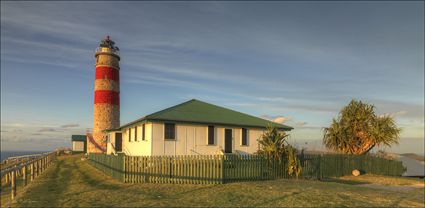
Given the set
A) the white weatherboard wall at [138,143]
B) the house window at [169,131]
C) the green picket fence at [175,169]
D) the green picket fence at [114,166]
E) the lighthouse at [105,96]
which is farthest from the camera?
the lighthouse at [105,96]

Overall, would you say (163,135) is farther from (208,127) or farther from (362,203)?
(362,203)

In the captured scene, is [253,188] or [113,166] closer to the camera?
[253,188]

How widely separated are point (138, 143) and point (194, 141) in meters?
4.51

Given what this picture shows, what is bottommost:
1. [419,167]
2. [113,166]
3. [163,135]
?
[419,167]

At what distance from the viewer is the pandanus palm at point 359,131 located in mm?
25359

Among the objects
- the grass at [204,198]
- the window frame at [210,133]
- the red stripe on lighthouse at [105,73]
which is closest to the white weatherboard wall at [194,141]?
the window frame at [210,133]

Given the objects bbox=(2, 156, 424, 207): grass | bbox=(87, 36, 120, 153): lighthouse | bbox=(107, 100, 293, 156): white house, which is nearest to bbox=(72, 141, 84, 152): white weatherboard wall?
bbox=(87, 36, 120, 153): lighthouse

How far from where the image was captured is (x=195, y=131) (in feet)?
70.4

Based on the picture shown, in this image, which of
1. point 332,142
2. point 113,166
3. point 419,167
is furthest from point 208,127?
point 419,167

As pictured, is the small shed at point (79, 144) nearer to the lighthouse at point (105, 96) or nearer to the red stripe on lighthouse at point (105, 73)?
the lighthouse at point (105, 96)

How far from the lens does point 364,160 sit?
2381cm

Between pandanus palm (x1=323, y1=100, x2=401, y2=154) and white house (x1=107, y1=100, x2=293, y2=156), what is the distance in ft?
16.5

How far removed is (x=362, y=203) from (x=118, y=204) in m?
8.21

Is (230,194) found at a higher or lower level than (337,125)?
lower
